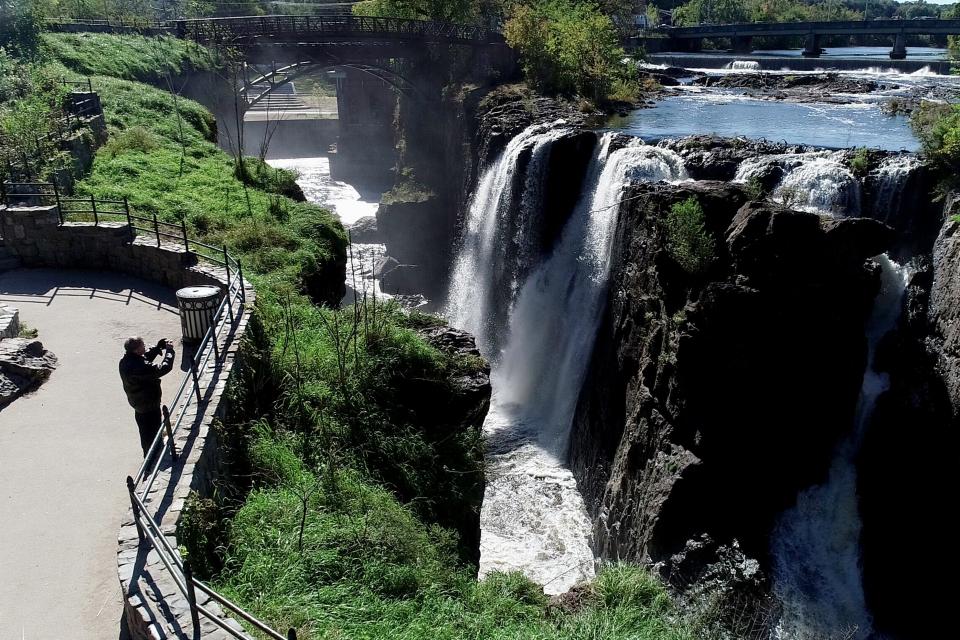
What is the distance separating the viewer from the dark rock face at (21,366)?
984 cm

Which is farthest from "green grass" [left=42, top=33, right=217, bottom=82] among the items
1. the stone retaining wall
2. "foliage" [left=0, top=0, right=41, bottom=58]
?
the stone retaining wall

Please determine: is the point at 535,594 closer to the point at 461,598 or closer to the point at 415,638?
the point at 461,598

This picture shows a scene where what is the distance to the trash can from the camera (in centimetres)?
1063

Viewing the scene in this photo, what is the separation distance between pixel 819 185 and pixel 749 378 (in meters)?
4.86

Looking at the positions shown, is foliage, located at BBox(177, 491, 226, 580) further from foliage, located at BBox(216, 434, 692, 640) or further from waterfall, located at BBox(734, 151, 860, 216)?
waterfall, located at BBox(734, 151, 860, 216)

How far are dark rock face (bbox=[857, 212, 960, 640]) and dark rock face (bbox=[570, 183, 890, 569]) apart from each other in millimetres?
706

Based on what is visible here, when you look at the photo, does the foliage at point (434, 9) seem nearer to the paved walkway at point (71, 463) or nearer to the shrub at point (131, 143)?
the shrub at point (131, 143)

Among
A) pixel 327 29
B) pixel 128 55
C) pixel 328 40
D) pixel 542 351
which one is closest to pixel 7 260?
pixel 542 351

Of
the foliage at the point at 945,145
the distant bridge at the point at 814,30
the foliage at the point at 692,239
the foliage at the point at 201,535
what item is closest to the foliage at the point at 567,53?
the foliage at the point at 945,145

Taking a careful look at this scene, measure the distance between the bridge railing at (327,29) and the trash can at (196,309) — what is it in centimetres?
2505

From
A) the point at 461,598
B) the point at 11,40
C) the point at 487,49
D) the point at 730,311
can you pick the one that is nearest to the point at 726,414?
the point at 730,311

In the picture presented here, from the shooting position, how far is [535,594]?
33.2 ft

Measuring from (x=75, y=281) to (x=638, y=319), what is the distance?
11.3 meters

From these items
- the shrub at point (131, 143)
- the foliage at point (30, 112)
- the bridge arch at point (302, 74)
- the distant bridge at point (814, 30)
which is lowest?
the shrub at point (131, 143)
